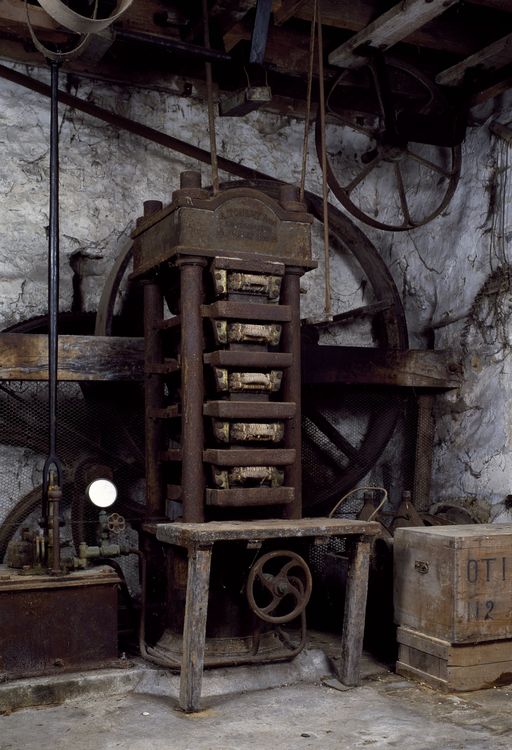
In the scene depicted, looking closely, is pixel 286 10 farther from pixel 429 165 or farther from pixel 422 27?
pixel 429 165

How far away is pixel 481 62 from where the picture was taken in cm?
515

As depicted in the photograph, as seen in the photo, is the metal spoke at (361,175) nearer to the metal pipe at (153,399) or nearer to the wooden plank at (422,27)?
the wooden plank at (422,27)

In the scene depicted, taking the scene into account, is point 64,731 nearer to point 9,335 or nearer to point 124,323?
point 9,335

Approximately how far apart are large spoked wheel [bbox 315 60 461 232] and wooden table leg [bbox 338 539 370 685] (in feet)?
7.33

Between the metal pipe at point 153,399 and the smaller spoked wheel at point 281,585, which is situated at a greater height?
the metal pipe at point 153,399

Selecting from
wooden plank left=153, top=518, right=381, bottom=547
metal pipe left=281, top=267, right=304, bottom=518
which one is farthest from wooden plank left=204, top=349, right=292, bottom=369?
wooden plank left=153, top=518, right=381, bottom=547

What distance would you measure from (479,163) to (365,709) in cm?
333

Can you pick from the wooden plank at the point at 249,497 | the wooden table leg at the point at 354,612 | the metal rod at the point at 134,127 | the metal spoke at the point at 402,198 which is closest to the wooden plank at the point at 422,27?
the metal spoke at the point at 402,198

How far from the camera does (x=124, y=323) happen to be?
16.8 ft

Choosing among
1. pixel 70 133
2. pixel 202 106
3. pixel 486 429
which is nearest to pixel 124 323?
pixel 70 133

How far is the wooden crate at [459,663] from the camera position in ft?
12.7

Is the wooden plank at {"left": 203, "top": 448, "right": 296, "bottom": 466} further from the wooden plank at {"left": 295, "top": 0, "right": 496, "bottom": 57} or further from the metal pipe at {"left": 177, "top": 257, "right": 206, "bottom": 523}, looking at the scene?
the wooden plank at {"left": 295, "top": 0, "right": 496, "bottom": 57}

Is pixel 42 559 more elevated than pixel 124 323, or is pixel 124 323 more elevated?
pixel 124 323

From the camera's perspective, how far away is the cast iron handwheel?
5285mm
